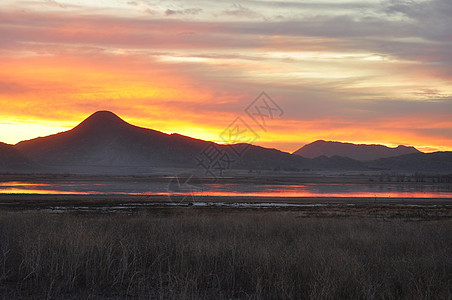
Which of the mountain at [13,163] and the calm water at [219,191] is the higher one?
the mountain at [13,163]

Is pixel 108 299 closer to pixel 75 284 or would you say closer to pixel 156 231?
pixel 75 284

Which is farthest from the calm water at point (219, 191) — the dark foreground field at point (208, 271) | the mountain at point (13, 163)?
the mountain at point (13, 163)

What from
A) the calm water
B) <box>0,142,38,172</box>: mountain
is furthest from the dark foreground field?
<box>0,142,38,172</box>: mountain

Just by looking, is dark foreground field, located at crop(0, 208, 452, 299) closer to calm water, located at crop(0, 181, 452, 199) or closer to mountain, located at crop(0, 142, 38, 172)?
calm water, located at crop(0, 181, 452, 199)

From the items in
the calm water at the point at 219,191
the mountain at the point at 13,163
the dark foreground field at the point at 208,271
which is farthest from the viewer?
the mountain at the point at 13,163

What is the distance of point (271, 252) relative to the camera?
447 inches

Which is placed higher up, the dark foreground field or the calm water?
the dark foreground field

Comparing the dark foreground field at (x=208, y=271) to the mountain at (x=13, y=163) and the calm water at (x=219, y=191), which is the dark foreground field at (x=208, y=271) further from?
the mountain at (x=13, y=163)

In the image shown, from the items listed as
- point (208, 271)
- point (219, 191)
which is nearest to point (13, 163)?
point (219, 191)

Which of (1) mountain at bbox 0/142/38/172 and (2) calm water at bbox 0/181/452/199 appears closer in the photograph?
(2) calm water at bbox 0/181/452/199

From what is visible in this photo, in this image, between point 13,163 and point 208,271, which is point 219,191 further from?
point 13,163

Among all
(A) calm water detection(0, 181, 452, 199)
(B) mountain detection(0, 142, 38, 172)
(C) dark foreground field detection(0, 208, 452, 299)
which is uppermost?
(B) mountain detection(0, 142, 38, 172)

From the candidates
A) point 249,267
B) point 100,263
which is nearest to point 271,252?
point 249,267

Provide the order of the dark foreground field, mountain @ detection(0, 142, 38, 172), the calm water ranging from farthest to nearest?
mountain @ detection(0, 142, 38, 172) → the calm water → the dark foreground field
